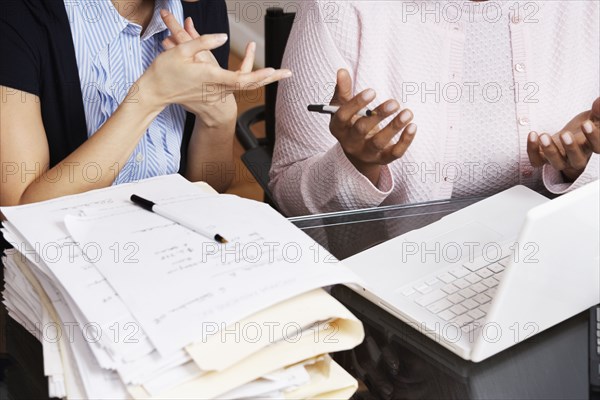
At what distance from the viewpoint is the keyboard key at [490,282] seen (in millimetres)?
1048

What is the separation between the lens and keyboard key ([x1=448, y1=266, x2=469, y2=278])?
1.06 metres

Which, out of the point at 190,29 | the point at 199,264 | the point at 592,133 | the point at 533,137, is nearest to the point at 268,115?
the point at 190,29

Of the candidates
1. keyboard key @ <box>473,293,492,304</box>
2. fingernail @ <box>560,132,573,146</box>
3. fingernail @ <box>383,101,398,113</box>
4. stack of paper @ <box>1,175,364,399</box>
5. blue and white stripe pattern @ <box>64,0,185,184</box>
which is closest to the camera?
stack of paper @ <box>1,175,364,399</box>

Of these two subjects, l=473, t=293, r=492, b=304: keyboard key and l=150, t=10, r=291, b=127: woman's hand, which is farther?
l=150, t=10, r=291, b=127: woman's hand

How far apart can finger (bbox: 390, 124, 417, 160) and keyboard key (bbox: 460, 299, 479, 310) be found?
27cm

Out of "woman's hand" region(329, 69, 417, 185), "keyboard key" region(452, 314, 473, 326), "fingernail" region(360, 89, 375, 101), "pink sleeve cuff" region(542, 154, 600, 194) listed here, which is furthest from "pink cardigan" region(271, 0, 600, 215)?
"keyboard key" region(452, 314, 473, 326)

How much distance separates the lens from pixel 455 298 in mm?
1024

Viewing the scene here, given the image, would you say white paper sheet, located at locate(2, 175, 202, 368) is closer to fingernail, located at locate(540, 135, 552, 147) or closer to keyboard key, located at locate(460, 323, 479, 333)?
keyboard key, located at locate(460, 323, 479, 333)

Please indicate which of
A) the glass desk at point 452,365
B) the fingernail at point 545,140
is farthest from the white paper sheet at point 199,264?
the fingernail at point 545,140

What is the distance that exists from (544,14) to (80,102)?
0.81 metres

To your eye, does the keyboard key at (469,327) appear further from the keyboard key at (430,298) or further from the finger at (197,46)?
the finger at (197,46)

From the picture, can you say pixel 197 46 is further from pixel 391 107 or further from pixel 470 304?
pixel 470 304

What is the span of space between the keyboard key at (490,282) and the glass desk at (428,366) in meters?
0.09

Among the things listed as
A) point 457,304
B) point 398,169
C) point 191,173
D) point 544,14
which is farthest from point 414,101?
point 457,304
